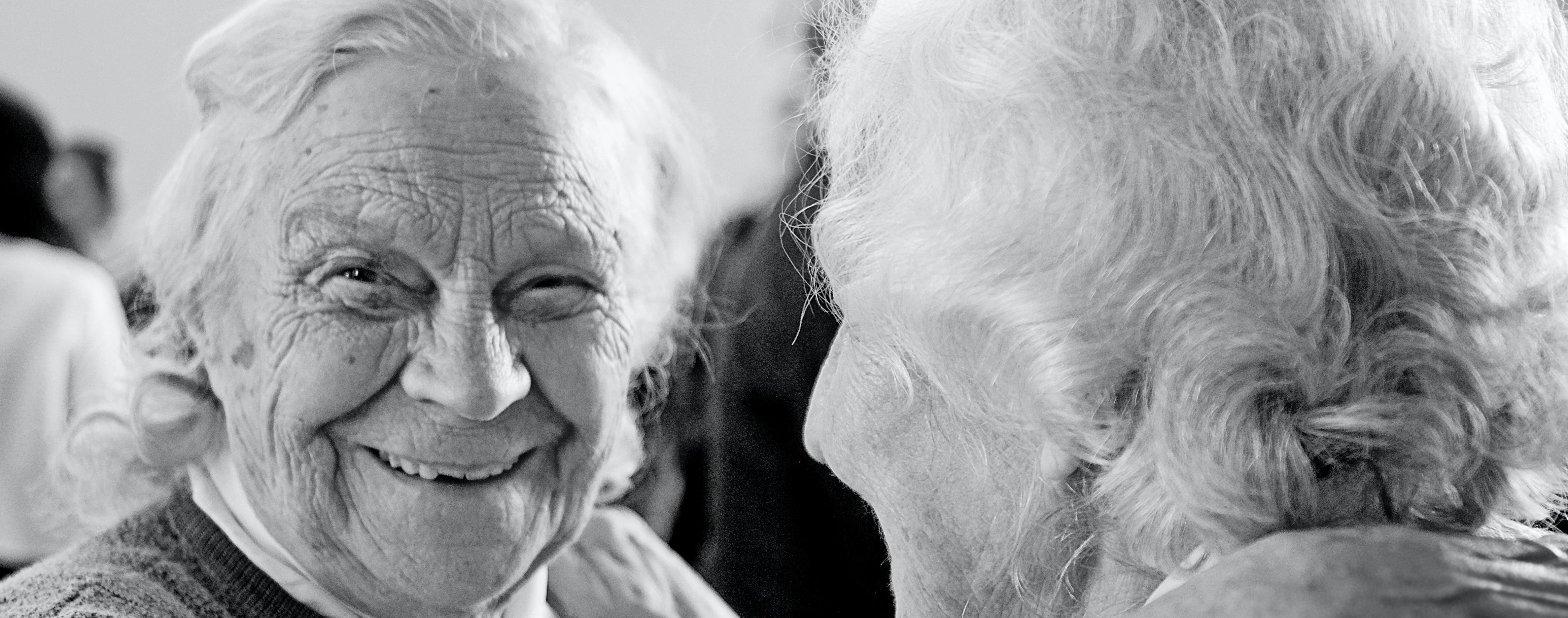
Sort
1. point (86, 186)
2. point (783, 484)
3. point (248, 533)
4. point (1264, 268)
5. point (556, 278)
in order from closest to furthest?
point (1264, 268) < point (248, 533) < point (556, 278) < point (783, 484) < point (86, 186)

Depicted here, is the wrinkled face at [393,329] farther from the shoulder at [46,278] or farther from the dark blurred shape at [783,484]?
the shoulder at [46,278]

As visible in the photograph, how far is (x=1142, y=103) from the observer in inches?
46.2

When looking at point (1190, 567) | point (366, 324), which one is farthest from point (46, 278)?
point (1190, 567)

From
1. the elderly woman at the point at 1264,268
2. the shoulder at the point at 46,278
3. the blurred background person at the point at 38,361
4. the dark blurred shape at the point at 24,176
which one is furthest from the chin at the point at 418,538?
the dark blurred shape at the point at 24,176

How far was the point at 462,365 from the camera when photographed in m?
1.63

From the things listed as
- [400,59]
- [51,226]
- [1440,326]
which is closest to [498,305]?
[400,59]

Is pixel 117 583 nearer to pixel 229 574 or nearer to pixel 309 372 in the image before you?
pixel 229 574

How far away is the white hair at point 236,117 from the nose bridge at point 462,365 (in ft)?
0.88

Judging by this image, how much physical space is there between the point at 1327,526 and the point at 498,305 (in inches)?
40.2

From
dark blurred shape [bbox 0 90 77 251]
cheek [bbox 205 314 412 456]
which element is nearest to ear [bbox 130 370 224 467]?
cheek [bbox 205 314 412 456]

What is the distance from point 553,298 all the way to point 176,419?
0.51 m

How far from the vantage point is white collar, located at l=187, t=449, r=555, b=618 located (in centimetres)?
164

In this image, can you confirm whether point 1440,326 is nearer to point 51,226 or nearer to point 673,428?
point 673,428

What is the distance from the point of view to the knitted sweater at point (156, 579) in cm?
148
